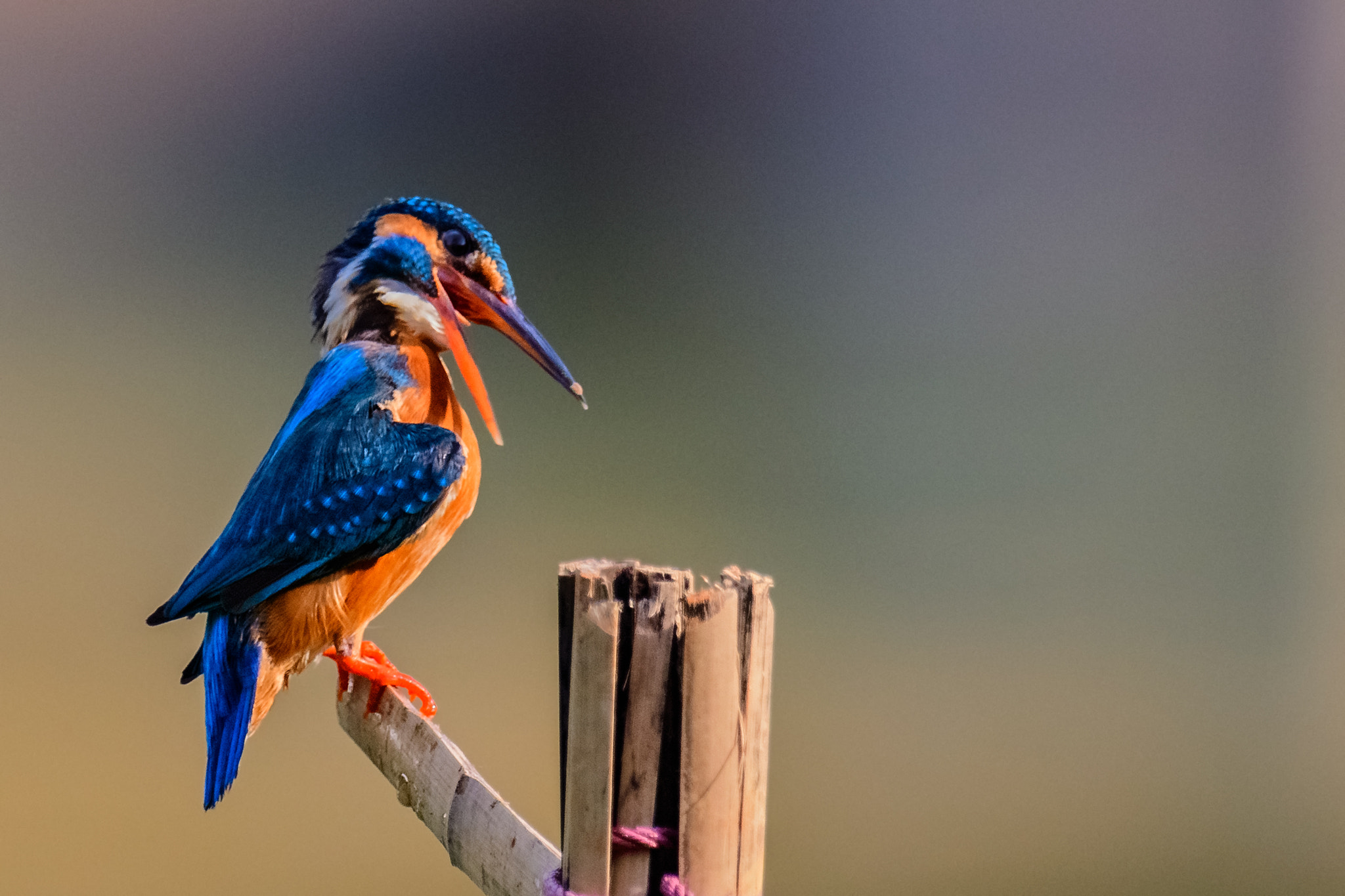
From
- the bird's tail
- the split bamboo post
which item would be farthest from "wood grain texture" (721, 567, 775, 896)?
the bird's tail

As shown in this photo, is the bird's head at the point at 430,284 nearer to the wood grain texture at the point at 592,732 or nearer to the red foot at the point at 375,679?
the red foot at the point at 375,679

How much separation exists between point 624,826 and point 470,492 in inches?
18.8

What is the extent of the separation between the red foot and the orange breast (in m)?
0.04

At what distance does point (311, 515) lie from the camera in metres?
0.96

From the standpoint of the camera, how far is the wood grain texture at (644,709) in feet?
2.12

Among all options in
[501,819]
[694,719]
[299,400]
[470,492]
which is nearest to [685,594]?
[694,719]

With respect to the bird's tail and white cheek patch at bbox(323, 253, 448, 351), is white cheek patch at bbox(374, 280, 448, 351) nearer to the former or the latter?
white cheek patch at bbox(323, 253, 448, 351)

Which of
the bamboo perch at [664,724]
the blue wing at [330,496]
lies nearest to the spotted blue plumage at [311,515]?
the blue wing at [330,496]

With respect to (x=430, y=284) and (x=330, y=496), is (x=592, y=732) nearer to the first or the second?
(x=330, y=496)

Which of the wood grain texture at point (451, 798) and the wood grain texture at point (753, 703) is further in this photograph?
the wood grain texture at point (451, 798)

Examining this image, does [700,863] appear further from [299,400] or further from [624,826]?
[299,400]

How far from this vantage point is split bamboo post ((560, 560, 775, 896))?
638 millimetres

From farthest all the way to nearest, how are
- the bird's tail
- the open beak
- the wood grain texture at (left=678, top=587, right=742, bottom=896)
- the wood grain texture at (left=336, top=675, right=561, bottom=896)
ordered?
1. the open beak
2. the bird's tail
3. the wood grain texture at (left=336, top=675, right=561, bottom=896)
4. the wood grain texture at (left=678, top=587, right=742, bottom=896)

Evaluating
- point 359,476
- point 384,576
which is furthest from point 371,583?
point 359,476
